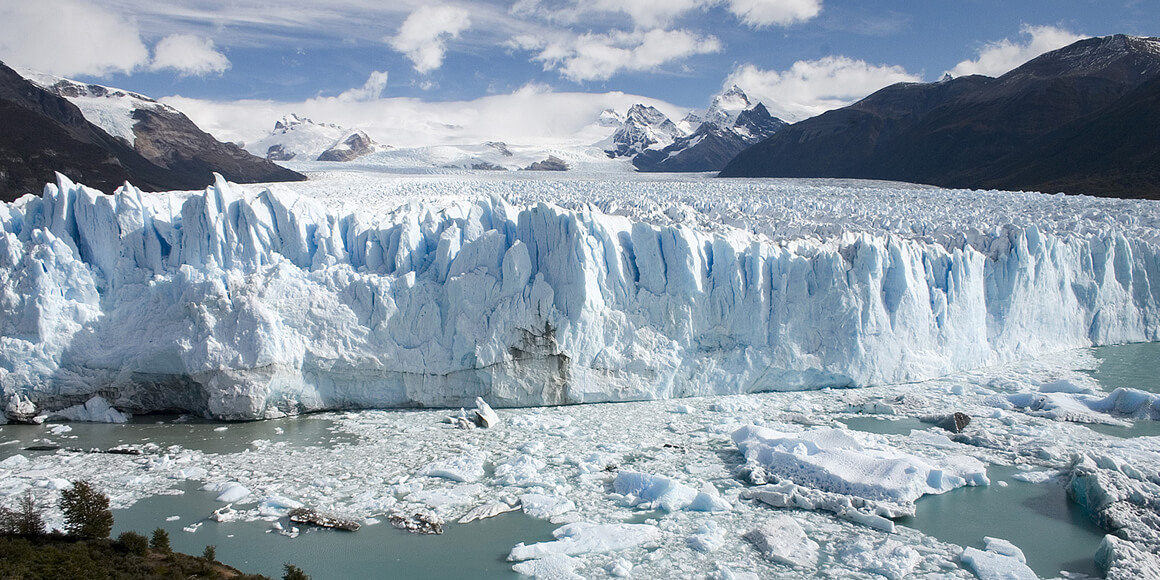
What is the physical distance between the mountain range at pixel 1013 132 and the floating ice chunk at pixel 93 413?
26497mm

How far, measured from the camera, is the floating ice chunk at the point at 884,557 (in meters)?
5.54

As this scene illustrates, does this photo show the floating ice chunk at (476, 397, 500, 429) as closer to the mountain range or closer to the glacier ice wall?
the glacier ice wall

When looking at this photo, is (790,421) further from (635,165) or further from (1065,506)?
(635,165)

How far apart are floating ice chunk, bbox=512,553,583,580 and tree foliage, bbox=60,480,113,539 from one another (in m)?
3.02

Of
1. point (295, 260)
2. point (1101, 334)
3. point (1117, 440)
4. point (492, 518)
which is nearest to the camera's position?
point (492, 518)

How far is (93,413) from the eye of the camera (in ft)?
31.0

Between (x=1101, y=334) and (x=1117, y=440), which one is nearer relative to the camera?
(x=1117, y=440)

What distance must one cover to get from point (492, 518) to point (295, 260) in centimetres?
564

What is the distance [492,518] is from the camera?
21.6 feet

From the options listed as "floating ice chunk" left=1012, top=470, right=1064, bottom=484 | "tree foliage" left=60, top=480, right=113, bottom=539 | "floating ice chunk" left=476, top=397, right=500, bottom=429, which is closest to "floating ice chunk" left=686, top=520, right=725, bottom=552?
"floating ice chunk" left=1012, top=470, right=1064, bottom=484

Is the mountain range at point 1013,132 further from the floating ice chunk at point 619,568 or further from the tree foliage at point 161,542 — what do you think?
the tree foliage at point 161,542

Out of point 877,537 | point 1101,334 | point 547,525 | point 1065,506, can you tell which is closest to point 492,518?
point 547,525

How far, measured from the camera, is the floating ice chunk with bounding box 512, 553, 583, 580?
5547 millimetres

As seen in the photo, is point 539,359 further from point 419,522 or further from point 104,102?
point 104,102
